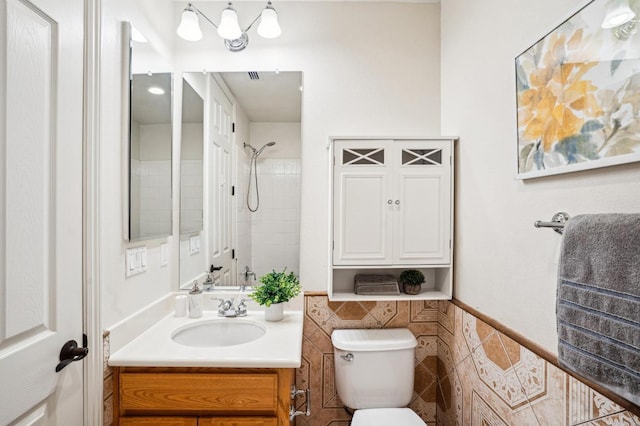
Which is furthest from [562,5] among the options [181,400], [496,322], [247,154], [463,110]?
[181,400]

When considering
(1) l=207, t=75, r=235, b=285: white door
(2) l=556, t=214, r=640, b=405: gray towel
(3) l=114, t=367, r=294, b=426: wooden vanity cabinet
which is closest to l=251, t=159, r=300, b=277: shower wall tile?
(1) l=207, t=75, r=235, b=285: white door

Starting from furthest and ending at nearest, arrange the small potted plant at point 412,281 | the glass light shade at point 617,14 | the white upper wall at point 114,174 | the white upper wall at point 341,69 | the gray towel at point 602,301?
the white upper wall at point 341,69 < the small potted plant at point 412,281 < the white upper wall at point 114,174 < the glass light shade at point 617,14 < the gray towel at point 602,301

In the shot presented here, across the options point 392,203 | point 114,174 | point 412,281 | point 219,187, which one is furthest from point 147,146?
point 412,281

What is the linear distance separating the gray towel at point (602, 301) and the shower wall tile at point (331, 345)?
110 centimetres

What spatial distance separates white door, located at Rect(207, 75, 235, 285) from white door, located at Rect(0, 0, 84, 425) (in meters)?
0.76

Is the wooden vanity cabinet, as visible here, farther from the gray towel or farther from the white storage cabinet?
the gray towel

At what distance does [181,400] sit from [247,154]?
1191 millimetres

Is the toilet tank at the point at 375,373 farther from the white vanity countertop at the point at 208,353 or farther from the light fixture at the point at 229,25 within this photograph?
the light fixture at the point at 229,25

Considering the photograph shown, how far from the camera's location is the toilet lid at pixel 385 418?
1456 mm

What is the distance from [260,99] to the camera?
1871 millimetres

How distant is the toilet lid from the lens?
1.46 m

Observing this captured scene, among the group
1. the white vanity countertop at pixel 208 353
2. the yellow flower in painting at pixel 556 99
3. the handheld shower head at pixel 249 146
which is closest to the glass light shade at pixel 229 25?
the handheld shower head at pixel 249 146

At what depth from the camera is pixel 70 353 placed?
1.06 meters

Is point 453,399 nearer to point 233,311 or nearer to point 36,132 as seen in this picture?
point 233,311
